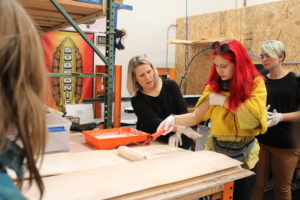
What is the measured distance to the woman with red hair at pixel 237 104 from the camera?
1.48m

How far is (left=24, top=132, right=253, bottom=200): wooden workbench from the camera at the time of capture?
37.2 inches

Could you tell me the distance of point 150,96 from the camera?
6.77 ft

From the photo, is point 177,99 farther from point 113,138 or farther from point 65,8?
point 65,8

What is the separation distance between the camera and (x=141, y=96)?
6.79 feet

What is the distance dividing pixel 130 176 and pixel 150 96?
103 cm

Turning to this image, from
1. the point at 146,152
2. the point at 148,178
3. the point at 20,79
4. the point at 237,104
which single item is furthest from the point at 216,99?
the point at 20,79

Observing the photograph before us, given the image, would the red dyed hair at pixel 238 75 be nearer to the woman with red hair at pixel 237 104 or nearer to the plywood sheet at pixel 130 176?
the woman with red hair at pixel 237 104

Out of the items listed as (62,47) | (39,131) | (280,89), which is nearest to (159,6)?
(62,47)

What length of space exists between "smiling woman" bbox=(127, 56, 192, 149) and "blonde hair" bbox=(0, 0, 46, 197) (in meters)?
1.45

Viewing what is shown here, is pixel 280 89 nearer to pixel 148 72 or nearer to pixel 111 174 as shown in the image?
pixel 148 72

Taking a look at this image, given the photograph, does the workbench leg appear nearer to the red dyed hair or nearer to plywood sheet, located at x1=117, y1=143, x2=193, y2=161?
plywood sheet, located at x1=117, y1=143, x2=193, y2=161

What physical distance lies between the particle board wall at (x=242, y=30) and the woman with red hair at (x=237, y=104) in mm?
2095

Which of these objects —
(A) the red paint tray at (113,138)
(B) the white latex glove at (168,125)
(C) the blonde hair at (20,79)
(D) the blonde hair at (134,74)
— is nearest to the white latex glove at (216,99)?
(B) the white latex glove at (168,125)

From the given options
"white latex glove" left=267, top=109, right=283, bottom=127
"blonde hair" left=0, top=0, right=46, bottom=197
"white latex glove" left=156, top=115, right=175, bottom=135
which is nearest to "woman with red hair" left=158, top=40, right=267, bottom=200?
"white latex glove" left=156, top=115, right=175, bottom=135
